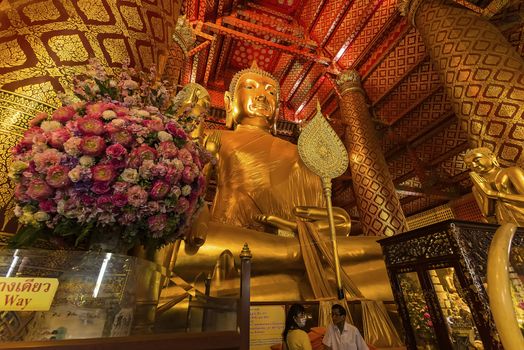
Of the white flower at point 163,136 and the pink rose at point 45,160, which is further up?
the white flower at point 163,136

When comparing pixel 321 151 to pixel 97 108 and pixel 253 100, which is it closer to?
pixel 97 108

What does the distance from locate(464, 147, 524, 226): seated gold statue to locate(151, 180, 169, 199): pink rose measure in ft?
7.71

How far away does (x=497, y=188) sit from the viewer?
2.10 meters

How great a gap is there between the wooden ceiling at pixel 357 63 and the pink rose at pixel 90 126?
4.47 meters

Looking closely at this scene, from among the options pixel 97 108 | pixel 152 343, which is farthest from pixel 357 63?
pixel 152 343

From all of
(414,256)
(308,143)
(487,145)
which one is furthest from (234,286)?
(487,145)

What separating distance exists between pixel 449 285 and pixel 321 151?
1.12m

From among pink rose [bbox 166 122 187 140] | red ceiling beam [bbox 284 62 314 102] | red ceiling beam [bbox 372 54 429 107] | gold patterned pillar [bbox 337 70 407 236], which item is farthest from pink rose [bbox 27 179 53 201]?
red ceiling beam [bbox 284 62 314 102]

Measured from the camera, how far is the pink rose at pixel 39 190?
640 mm

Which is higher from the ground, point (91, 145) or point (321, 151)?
point (321, 151)

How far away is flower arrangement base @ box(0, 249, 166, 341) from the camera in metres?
0.50

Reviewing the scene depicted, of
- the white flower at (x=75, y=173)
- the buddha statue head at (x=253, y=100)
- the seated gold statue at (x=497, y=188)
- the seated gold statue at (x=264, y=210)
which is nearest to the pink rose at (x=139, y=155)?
the white flower at (x=75, y=173)

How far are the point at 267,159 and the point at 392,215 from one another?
209cm

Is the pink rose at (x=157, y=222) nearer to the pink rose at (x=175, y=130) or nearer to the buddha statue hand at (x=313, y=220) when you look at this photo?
the pink rose at (x=175, y=130)
